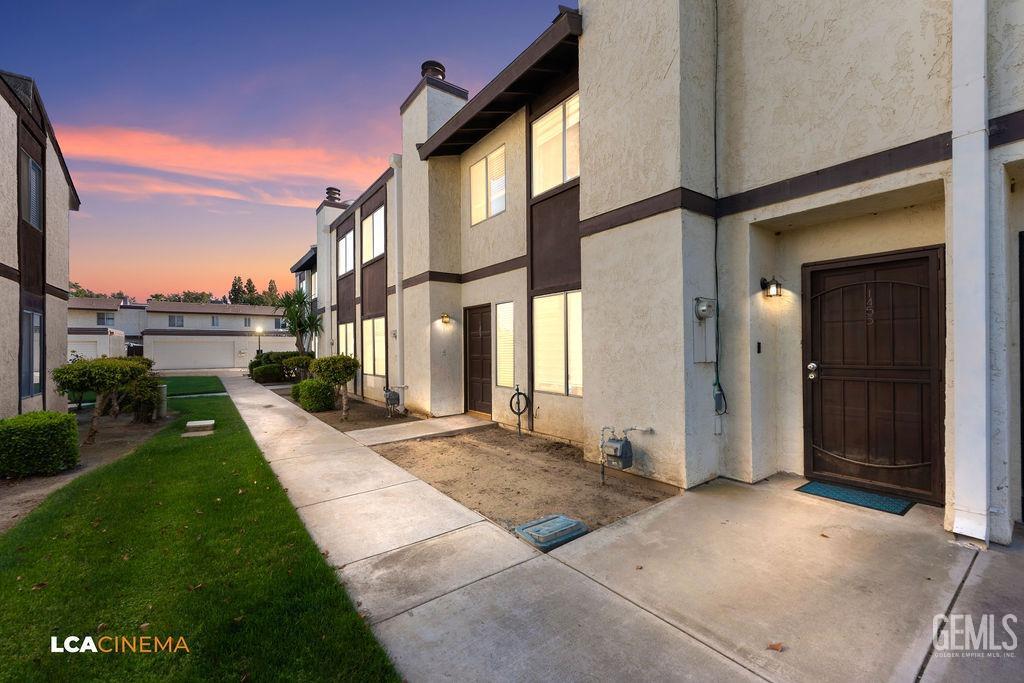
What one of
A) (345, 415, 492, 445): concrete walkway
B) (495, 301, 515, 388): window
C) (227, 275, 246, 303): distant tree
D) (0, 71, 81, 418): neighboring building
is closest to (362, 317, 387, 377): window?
(345, 415, 492, 445): concrete walkway

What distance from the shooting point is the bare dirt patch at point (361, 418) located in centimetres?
902

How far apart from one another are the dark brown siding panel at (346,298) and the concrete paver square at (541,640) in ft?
43.6

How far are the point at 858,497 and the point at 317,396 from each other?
11330 mm

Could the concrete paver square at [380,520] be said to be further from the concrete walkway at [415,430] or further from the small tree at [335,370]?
the small tree at [335,370]

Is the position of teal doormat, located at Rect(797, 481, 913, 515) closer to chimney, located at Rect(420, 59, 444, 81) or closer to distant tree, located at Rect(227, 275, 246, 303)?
chimney, located at Rect(420, 59, 444, 81)

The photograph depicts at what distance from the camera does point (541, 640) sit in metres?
2.33

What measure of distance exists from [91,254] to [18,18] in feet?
65.3

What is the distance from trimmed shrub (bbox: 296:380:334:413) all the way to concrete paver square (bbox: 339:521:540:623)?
8.71 meters

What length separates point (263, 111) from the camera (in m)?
11.8

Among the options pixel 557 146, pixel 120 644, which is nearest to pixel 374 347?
pixel 557 146

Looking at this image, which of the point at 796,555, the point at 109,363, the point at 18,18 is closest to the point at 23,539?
the point at 109,363

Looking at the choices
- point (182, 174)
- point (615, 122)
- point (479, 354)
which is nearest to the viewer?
point (615, 122)

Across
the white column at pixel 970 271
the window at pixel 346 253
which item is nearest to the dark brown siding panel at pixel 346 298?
the window at pixel 346 253

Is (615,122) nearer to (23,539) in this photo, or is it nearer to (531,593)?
(531,593)
